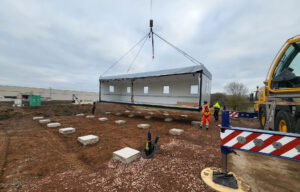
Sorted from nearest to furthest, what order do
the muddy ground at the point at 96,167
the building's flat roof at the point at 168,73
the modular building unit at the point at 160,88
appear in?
the muddy ground at the point at 96,167 → the building's flat roof at the point at 168,73 → the modular building unit at the point at 160,88

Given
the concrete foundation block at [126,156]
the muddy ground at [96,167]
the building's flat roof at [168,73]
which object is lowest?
the muddy ground at [96,167]

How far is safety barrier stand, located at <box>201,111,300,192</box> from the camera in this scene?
1454mm

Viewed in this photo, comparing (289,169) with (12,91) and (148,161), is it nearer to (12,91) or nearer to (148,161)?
(148,161)

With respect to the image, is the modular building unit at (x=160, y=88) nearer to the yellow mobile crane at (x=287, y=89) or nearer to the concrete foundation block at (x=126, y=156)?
the yellow mobile crane at (x=287, y=89)

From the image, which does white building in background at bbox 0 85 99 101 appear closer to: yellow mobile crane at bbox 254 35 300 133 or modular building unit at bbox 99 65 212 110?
modular building unit at bbox 99 65 212 110

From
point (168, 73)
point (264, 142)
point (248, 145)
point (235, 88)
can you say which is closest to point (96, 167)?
point (248, 145)

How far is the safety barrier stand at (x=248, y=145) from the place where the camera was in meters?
1.45

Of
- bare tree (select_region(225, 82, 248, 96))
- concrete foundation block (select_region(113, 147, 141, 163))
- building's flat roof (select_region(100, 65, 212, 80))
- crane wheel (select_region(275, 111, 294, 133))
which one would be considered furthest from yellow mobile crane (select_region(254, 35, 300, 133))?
bare tree (select_region(225, 82, 248, 96))

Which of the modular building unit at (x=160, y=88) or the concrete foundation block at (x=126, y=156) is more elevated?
the modular building unit at (x=160, y=88)

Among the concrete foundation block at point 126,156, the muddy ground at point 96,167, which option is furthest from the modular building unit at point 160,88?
the concrete foundation block at point 126,156

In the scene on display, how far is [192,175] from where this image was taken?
2.37 m

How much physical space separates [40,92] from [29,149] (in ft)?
127

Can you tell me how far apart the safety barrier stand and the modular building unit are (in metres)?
4.38

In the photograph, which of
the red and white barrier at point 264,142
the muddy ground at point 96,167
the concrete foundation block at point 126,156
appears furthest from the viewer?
the concrete foundation block at point 126,156
